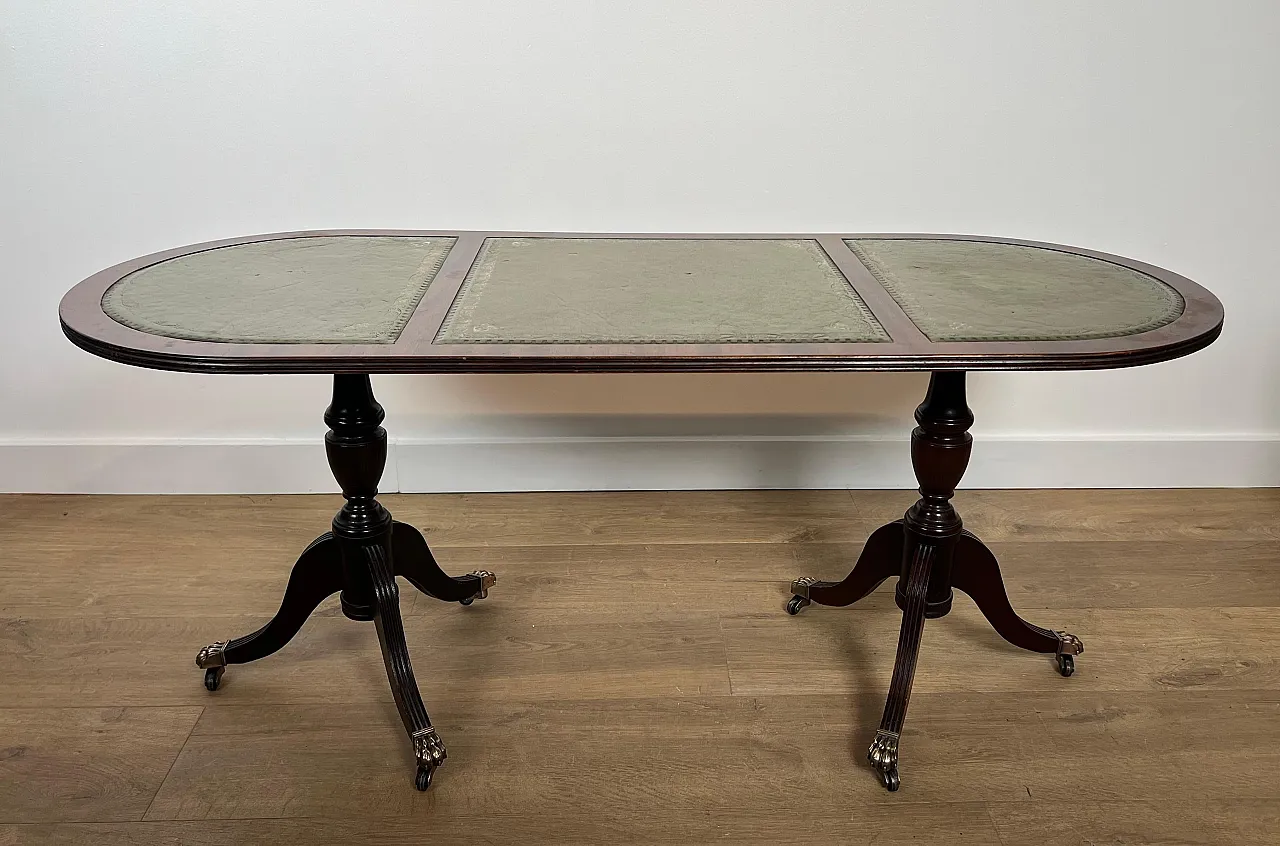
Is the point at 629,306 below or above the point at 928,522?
above

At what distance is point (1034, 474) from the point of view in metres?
2.72

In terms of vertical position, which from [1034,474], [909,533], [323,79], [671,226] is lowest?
[1034,474]

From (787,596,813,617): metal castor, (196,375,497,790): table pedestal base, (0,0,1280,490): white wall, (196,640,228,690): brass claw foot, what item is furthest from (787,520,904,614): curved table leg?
(196,640,228,690): brass claw foot

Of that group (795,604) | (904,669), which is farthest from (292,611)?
(904,669)

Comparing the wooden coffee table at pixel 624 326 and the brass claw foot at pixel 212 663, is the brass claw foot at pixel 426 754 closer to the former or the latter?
the wooden coffee table at pixel 624 326

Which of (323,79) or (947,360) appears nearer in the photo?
(947,360)

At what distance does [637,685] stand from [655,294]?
747mm

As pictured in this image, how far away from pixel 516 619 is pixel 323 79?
1.29 m

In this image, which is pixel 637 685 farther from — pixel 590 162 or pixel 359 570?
pixel 590 162

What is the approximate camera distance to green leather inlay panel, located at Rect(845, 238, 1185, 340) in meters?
1.46

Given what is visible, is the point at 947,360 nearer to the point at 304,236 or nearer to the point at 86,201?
the point at 304,236

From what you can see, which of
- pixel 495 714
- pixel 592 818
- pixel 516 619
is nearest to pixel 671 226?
pixel 516 619

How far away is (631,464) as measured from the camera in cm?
267

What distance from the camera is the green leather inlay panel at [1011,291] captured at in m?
1.46
